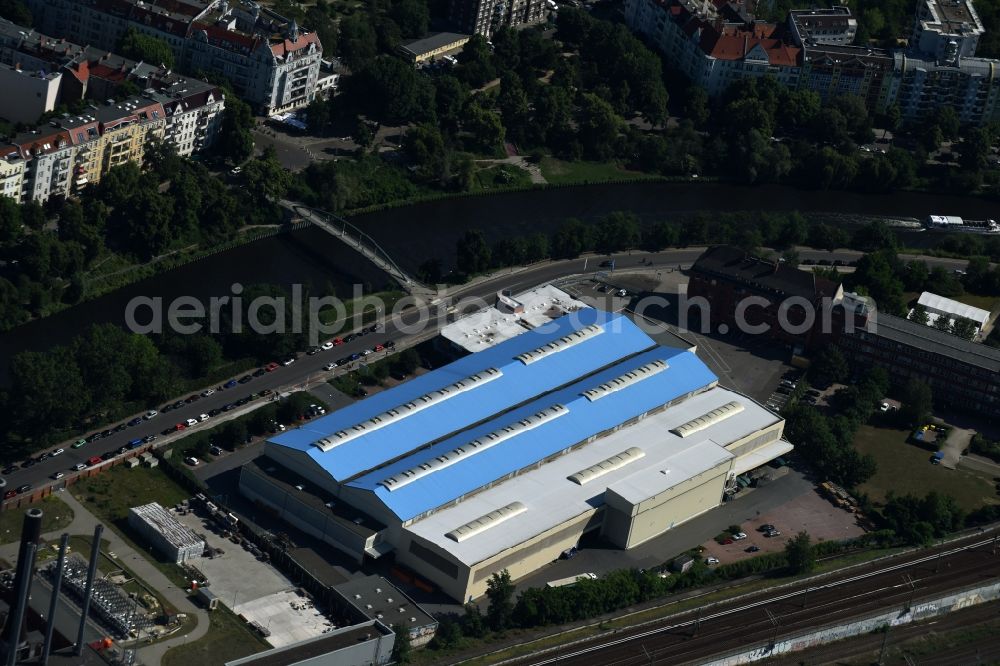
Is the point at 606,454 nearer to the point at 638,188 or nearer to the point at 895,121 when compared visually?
the point at 638,188

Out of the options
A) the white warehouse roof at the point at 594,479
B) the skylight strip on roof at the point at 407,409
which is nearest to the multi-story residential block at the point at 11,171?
the skylight strip on roof at the point at 407,409

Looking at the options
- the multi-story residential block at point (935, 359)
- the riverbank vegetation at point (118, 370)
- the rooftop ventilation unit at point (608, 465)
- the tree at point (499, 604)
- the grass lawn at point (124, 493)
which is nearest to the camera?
the tree at point (499, 604)

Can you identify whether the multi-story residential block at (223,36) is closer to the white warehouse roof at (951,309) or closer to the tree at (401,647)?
the white warehouse roof at (951,309)

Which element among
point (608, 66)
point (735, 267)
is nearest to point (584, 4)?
point (608, 66)

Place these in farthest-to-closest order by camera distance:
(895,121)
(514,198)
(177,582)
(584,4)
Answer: (584,4)
(895,121)
(514,198)
(177,582)

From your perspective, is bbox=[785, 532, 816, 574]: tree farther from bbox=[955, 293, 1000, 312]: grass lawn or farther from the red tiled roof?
the red tiled roof

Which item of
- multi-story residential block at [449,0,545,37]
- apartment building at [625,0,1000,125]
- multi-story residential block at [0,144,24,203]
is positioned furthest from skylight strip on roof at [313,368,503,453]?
multi-story residential block at [449,0,545,37]

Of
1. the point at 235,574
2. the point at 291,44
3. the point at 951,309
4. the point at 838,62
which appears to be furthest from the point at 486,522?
the point at 838,62
